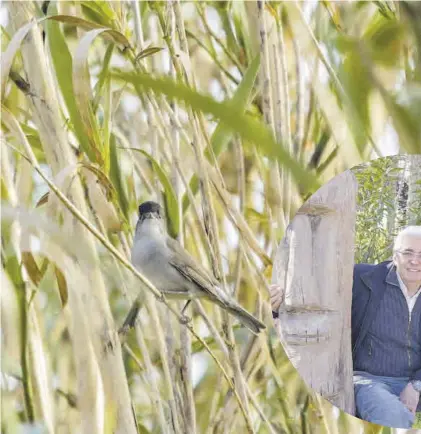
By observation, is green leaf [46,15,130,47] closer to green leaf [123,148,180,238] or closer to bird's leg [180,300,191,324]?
green leaf [123,148,180,238]

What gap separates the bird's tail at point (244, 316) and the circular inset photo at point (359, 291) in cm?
2

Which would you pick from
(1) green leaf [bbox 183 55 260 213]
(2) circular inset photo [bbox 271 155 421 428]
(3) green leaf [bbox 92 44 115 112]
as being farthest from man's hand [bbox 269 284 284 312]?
(3) green leaf [bbox 92 44 115 112]

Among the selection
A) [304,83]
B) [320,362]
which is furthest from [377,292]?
[304,83]

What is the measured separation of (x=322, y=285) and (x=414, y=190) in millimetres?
110

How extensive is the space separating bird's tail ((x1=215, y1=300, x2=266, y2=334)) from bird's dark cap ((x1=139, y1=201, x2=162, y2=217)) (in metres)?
0.09

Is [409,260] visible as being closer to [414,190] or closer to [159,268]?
[414,190]

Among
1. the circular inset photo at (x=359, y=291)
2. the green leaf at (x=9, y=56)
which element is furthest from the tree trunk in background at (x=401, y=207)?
the green leaf at (x=9, y=56)

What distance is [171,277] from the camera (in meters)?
0.62

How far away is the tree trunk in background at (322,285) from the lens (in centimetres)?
61

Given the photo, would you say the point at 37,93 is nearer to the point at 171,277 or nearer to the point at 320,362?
the point at 171,277

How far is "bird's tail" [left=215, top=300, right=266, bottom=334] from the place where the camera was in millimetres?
627

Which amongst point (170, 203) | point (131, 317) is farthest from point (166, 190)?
point (131, 317)

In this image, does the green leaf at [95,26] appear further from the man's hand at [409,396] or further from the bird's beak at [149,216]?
the man's hand at [409,396]

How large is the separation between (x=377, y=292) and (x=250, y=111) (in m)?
0.20
